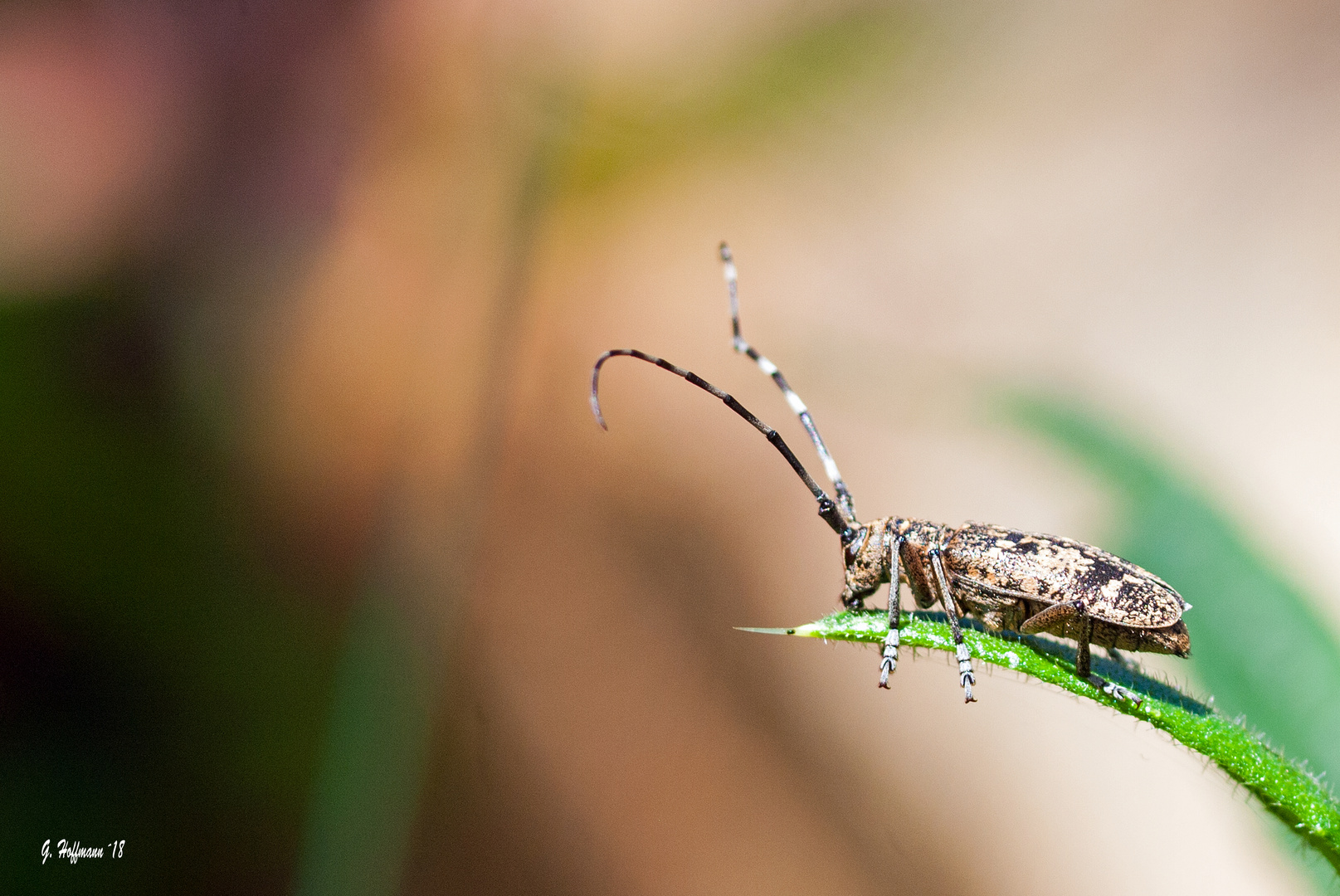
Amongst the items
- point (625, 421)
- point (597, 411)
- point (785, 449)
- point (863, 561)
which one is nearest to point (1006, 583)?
point (863, 561)

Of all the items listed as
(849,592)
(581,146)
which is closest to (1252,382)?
(849,592)

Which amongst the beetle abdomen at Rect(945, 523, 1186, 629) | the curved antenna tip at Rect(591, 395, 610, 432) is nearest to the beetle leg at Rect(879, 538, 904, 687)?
the beetle abdomen at Rect(945, 523, 1186, 629)

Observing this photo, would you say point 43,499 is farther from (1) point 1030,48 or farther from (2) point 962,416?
(1) point 1030,48

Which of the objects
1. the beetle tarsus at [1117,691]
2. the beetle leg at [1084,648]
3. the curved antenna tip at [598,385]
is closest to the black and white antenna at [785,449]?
the curved antenna tip at [598,385]

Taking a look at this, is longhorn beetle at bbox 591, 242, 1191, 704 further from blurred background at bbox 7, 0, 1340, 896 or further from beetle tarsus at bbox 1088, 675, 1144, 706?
blurred background at bbox 7, 0, 1340, 896

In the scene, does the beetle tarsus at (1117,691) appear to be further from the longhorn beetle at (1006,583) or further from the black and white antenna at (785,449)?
the black and white antenna at (785,449)

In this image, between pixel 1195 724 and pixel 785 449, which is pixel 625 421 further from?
pixel 1195 724
